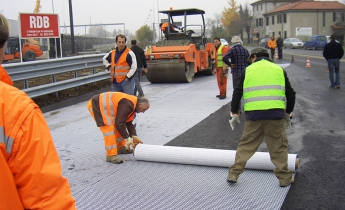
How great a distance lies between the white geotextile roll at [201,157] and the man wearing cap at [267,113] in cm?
38

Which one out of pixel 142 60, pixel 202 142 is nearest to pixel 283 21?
pixel 142 60

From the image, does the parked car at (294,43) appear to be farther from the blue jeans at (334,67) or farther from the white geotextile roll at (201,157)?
the white geotextile roll at (201,157)

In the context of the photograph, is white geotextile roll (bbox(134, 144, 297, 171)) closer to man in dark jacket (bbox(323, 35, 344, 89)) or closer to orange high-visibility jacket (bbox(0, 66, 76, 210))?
orange high-visibility jacket (bbox(0, 66, 76, 210))

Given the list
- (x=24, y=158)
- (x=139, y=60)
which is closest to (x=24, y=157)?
(x=24, y=158)

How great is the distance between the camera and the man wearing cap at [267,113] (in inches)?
176

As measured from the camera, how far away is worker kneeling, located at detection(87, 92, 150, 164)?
5.38 m

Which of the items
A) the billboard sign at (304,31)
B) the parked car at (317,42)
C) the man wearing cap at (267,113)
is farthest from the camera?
the billboard sign at (304,31)

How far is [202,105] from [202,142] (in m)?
3.51

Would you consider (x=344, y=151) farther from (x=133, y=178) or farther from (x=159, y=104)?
(x=159, y=104)

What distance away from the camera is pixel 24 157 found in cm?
156

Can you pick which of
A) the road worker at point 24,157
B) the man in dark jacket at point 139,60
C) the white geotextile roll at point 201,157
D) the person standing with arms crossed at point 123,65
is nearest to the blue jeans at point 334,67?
the man in dark jacket at point 139,60

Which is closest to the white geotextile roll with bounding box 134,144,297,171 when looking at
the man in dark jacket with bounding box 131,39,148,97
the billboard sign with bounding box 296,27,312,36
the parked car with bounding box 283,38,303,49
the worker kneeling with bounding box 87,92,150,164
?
the worker kneeling with bounding box 87,92,150,164

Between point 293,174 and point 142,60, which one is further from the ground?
point 142,60

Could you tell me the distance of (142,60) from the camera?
38.8 feet
